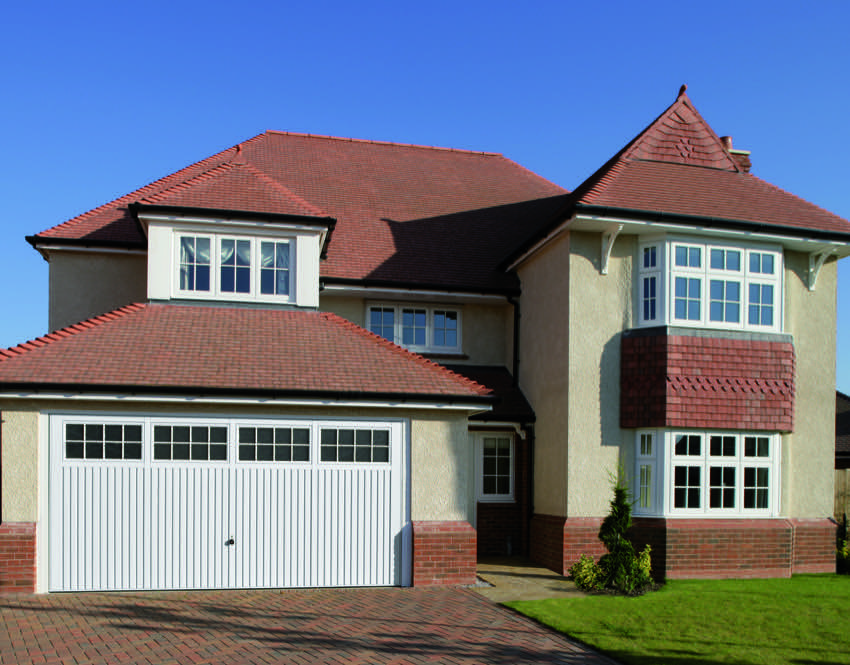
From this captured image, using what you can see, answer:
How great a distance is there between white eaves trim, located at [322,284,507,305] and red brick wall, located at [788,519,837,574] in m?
7.46

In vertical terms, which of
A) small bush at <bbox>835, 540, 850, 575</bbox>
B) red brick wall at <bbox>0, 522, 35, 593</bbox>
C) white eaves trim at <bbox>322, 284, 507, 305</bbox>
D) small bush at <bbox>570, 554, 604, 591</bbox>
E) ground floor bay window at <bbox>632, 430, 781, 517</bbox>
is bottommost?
small bush at <bbox>835, 540, 850, 575</bbox>

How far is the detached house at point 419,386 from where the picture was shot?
12.2 m

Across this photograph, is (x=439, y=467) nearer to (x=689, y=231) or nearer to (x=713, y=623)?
(x=713, y=623)

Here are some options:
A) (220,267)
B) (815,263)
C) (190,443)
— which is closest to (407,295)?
(220,267)

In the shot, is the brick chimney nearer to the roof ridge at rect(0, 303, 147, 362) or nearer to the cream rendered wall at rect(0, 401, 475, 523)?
the cream rendered wall at rect(0, 401, 475, 523)

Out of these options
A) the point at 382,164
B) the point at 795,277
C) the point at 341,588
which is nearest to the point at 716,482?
the point at 795,277

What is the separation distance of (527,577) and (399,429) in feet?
11.4

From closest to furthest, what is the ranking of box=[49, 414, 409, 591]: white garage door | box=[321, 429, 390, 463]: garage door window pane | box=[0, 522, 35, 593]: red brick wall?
box=[0, 522, 35, 593]: red brick wall < box=[49, 414, 409, 591]: white garage door < box=[321, 429, 390, 463]: garage door window pane

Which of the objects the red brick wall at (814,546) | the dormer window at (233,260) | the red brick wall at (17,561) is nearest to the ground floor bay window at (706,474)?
the red brick wall at (814,546)

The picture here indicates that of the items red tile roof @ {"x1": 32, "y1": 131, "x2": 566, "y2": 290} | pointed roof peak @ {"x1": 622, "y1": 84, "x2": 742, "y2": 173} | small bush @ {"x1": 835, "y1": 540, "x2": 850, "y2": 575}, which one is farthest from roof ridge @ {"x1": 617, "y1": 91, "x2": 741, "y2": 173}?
small bush @ {"x1": 835, "y1": 540, "x2": 850, "y2": 575}

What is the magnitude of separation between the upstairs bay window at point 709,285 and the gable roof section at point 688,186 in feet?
2.09

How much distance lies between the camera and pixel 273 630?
971cm

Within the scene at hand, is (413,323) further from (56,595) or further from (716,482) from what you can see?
(56,595)

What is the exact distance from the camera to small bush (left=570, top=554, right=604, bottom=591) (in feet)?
41.5
